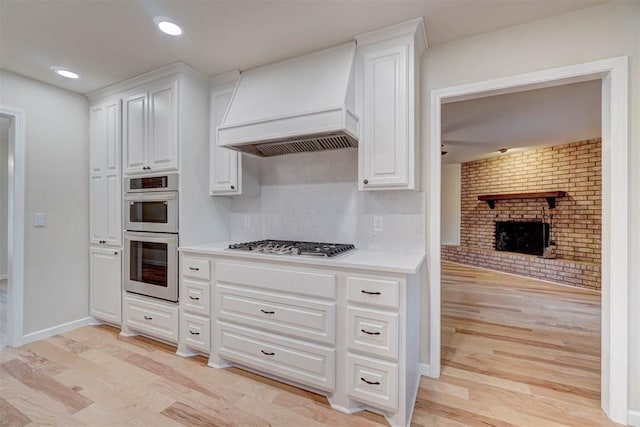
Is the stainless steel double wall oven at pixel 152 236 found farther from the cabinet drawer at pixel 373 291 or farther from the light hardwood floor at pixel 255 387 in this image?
the cabinet drawer at pixel 373 291

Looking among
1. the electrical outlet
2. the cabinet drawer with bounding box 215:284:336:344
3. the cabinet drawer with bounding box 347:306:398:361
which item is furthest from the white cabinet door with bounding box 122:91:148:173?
the cabinet drawer with bounding box 347:306:398:361

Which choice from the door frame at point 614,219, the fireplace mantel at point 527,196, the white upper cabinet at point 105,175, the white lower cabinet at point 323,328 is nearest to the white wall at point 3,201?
the white upper cabinet at point 105,175

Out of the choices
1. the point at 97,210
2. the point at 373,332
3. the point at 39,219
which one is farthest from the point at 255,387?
the point at 39,219

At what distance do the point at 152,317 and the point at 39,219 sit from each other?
1447 mm

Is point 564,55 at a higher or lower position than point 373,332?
higher

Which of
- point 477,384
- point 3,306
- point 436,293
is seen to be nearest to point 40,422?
point 436,293

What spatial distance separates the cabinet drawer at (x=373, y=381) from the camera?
167 cm

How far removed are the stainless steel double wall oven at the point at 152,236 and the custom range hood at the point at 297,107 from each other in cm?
79

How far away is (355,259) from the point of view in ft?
6.21

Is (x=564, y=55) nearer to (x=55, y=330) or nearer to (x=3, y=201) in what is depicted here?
(x=55, y=330)

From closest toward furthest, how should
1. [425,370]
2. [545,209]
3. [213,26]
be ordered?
[213,26] < [425,370] < [545,209]

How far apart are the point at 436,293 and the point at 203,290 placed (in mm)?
1814

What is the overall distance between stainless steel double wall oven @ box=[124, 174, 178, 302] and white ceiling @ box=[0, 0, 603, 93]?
1.03m

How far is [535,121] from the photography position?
4.00m
